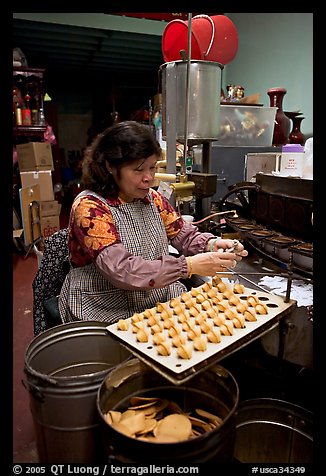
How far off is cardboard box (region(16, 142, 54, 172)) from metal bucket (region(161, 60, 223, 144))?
4.23 m

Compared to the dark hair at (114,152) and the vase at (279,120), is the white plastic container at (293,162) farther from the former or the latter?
the vase at (279,120)

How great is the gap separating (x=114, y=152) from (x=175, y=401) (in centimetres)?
103

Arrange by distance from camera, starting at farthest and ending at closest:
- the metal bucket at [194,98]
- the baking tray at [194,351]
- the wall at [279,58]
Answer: the wall at [279,58]
the metal bucket at [194,98]
the baking tray at [194,351]

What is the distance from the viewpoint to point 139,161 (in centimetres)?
159

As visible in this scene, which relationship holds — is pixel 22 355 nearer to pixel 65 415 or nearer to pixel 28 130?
pixel 65 415

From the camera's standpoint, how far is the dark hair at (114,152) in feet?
5.16

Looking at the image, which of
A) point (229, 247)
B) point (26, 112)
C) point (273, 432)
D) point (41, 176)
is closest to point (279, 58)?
point (229, 247)

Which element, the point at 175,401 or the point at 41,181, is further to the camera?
the point at 41,181

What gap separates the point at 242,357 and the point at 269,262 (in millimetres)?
610

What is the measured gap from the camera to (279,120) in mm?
3055

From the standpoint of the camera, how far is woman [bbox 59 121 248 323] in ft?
4.86

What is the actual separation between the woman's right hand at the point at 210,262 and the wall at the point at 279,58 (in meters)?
2.59

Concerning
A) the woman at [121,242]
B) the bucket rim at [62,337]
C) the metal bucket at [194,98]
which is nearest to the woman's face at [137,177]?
the woman at [121,242]
